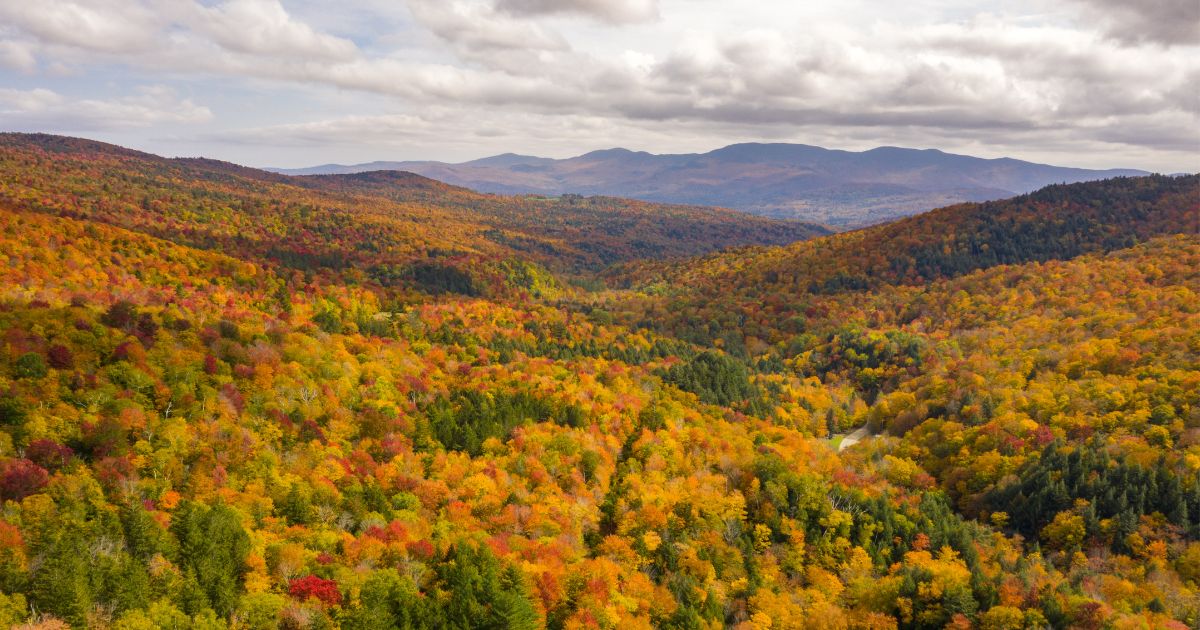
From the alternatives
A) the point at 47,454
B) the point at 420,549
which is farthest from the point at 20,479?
the point at 420,549

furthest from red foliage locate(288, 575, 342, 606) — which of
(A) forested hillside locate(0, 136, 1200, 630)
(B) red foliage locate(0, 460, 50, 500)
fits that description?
(B) red foliage locate(0, 460, 50, 500)

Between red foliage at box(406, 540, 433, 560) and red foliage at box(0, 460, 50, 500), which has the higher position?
red foliage at box(0, 460, 50, 500)

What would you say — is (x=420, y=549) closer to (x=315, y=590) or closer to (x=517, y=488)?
(x=315, y=590)

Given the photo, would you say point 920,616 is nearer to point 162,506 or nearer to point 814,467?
point 814,467

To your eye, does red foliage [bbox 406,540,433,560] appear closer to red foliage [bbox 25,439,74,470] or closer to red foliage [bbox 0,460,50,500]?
red foliage [bbox 0,460,50,500]

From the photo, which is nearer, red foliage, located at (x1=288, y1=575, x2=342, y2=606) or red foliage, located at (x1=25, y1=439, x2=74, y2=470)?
red foliage, located at (x1=288, y1=575, x2=342, y2=606)

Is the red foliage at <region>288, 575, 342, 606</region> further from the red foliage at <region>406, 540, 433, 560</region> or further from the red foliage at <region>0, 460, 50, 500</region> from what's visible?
the red foliage at <region>0, 460, 50, 500</region>

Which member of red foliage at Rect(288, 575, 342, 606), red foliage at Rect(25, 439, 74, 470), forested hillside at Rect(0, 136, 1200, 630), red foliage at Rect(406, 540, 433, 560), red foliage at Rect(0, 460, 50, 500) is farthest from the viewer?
red foliage at Rect(406, 540, 433, 560)

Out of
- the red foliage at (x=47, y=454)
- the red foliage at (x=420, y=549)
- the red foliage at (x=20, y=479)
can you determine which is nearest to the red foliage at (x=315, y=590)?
the red foliage at (x=420, y=549)

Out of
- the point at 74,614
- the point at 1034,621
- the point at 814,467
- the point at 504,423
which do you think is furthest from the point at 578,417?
the point at 74,614

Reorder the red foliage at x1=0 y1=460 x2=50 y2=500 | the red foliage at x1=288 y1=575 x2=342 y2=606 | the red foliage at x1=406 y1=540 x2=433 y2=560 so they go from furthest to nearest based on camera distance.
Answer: the red foliage at x1=406 y1=540 x2=433 y2=560
the red foliage at x1=0 y1=460 x2=50 y2=500
the red foliage at x1=288 y1=575 x2=342 y2=606

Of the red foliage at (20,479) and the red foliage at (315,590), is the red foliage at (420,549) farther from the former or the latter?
the red foliage at (20,479)
